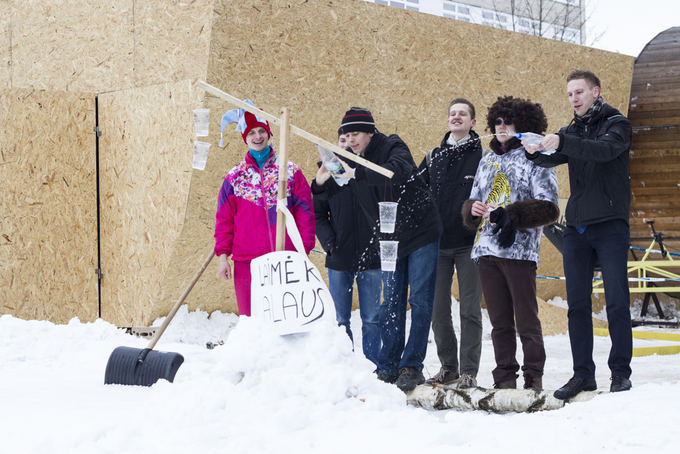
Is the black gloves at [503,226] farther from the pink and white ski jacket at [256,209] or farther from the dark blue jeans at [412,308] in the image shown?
the pink and white ski jacket at [256,209]

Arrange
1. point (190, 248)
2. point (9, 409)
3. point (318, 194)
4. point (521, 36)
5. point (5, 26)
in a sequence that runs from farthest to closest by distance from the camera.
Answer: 1. point (521, 36)
2. point (5, 26)
3. point (190, 248)
4. point (318, 194)
5. point (9, 409)

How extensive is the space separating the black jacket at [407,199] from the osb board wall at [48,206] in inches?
157

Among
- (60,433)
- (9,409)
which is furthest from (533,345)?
(9,409)

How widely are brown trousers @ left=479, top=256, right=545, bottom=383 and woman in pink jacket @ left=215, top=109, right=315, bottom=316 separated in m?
1.22

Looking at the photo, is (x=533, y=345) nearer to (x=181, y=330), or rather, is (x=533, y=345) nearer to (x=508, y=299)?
(x=508, y=299)

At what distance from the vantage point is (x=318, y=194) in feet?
15.3

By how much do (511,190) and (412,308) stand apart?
3.13 ft

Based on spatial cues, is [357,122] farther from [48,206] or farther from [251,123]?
[48,206]

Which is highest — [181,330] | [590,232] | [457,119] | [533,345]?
[457,119]

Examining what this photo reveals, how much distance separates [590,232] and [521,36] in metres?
5.83

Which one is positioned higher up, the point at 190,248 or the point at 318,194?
the point at 318,194

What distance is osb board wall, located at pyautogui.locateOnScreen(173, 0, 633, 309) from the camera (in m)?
6.87

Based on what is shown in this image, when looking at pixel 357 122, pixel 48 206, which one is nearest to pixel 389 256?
pixel 357 122

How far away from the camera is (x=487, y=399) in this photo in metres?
3.85
